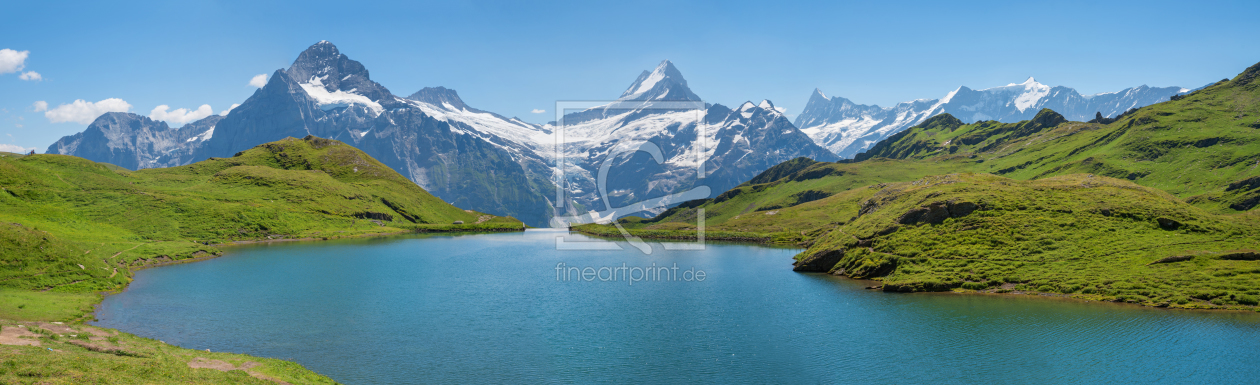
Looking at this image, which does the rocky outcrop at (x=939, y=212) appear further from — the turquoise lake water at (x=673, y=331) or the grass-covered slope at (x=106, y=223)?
the grass-covered slope at (x=106, y=223)

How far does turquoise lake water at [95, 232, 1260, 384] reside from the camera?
40781 millimetres

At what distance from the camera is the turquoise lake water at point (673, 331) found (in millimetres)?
40781

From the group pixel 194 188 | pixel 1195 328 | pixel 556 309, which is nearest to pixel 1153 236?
pixel 1195 328

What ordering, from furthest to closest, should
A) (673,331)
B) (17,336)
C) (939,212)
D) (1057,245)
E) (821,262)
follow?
1. (821,262)
2. (939,212)
3. (1057,245)
4. (673,331)
5. (17,336)

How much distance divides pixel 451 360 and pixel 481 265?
2782 inches

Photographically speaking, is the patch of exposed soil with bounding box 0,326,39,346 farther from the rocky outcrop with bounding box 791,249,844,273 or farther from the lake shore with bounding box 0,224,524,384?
the rocky outcrop with bounding box 791,249,844,273

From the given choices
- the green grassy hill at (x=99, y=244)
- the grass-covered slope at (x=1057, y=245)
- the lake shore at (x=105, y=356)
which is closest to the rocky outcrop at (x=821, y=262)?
the grass-covered slope at (x=1057, y=245)

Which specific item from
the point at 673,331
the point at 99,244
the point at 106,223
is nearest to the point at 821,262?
the point at 673,331

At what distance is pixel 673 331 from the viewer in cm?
5372

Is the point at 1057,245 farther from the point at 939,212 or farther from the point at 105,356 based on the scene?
the point at 105,356

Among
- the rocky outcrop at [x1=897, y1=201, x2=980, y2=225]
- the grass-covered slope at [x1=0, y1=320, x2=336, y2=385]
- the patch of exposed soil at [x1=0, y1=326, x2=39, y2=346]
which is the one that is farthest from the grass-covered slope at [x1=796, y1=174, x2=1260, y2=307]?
the patch of exposed soil at [x1=0, y1=326, x2=39, y2=346]

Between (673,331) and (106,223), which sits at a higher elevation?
(106,223)

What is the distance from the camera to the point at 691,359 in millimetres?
44406

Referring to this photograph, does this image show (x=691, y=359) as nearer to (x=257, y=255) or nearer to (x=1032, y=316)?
(x=1032, y=316)
